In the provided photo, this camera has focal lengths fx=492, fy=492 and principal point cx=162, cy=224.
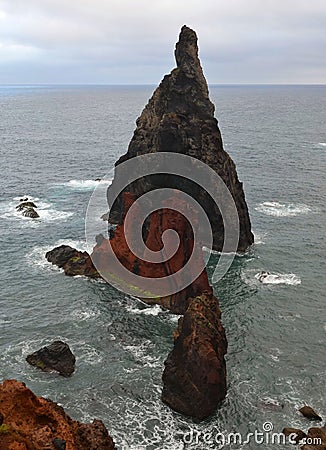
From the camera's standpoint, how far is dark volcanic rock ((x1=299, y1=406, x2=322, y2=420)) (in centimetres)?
4306

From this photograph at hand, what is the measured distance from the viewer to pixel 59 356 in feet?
163

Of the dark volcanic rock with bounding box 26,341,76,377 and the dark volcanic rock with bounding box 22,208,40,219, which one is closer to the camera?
the dark volcanic rock with bounding box 26,341,76,377

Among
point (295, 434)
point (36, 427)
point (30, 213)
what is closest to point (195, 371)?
point (295, 434)

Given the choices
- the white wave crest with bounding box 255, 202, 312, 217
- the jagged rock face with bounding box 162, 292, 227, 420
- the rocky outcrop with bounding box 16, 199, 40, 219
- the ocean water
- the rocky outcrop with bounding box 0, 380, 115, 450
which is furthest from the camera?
the white wave crest with bounding box 255, 202, 312, 217

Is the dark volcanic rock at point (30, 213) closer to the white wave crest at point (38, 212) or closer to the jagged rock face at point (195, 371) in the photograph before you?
the white wave crest at point (38, 212)

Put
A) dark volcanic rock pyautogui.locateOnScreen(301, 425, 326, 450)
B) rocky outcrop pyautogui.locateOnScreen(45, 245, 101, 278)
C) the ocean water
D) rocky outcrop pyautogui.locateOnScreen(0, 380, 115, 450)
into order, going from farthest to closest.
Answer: rocky outcrop pyautogui.locateOnScreen(45, 245, 101, 278)
the ocean water
dark volcanic rock pyautogui.locateOnScreen(301, 425, 326, 450)
rocky outcrop pyautogui.locateOnScreen(0, 380, 115, 450)

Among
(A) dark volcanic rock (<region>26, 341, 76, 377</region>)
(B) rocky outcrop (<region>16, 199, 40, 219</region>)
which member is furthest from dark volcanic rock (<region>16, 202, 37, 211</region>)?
(A) dark volcanic rock (<region>26, 341, 76, 377</region>)

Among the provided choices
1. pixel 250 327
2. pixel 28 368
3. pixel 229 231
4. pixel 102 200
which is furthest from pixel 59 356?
pixel 102 200

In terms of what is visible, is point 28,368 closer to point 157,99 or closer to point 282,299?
point 282,299

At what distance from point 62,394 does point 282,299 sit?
1224 inches

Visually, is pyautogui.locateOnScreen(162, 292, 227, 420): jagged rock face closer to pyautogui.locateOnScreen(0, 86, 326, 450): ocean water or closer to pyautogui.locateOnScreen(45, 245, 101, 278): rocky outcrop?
pyautogui.locateOnScreen(0, 86, 326, 450): ocean water

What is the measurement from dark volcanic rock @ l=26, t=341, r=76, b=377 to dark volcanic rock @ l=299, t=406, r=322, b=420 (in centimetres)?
2225

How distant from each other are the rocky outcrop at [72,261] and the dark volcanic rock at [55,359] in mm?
20110

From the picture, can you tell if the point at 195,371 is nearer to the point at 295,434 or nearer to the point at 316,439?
the point at 295,434
